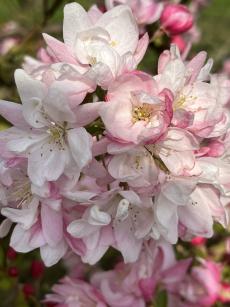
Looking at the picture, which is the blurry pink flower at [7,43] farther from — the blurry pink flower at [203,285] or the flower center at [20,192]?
the flower center at [20,192]

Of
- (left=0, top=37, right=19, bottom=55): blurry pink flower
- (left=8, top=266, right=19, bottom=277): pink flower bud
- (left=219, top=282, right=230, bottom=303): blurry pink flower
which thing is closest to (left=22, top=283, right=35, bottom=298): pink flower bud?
(left=8, top=266, right=19, bottom=277): pink flower bud

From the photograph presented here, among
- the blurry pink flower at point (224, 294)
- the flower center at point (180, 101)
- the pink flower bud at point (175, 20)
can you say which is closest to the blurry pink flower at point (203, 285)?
the blurry pink flower at point (224, 294)

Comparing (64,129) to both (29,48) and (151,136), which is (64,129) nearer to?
(151,136)

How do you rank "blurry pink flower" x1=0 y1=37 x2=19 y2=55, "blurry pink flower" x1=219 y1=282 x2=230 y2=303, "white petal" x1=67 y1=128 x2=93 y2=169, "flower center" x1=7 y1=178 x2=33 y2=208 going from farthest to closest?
"blurry pink flower" x1=0 y1=37 x2=19 y2=55, "blurry pink flower" x1=219 y1=282 x2=230 y2=303, "flower center" x1=7 y1=178 x2=33 y2=208, "white petal" x1=67 y1=128 x2=93 y2=169

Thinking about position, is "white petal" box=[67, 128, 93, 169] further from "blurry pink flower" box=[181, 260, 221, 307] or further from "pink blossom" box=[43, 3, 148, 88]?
"blurry pink flower" box=[181, 260, 221, 307]

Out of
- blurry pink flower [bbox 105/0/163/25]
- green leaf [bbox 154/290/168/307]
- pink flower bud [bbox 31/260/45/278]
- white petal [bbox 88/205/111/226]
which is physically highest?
blurry pink flower [bbox 105/0/163/25]

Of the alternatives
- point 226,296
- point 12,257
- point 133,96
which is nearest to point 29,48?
point 12,257
